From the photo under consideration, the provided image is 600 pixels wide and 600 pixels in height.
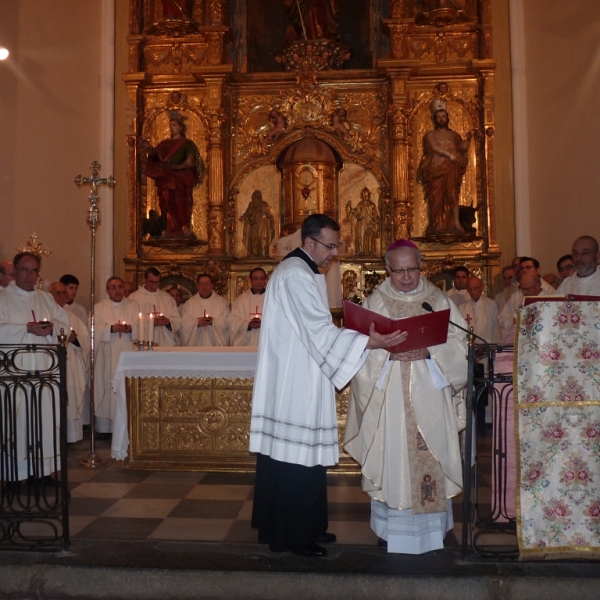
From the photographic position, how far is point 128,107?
12055 mm

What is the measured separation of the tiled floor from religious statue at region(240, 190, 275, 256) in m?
5.45

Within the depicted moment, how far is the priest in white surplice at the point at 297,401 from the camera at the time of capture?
435cm

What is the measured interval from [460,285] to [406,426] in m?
6.28

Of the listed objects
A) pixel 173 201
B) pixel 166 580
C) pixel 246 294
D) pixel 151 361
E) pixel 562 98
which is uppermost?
pixel 562 98

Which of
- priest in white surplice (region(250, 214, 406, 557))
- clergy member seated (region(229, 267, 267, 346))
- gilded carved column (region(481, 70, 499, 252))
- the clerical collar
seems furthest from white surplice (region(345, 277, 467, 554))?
gilded carved column (region(481, 70, 499, 252))

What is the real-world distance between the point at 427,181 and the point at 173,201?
12.7ft

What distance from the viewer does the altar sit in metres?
6.87

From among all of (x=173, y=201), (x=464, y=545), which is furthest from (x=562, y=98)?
(x=464, y=545)

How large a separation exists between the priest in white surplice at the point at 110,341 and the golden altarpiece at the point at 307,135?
2.16 metres

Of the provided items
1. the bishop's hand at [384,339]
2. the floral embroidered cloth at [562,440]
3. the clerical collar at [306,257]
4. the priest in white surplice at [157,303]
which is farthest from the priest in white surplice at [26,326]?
the floral embroidered cloth at [562,440]

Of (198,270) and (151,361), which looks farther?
(198,270)

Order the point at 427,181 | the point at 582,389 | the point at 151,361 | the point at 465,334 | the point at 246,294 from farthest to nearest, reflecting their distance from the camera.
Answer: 1. the point at 427,181
2. the point at 246,294
3. the point at 151,361
4. the point at 465,334
5. the point at 582,389

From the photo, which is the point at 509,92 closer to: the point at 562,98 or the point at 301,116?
the point at 562,98

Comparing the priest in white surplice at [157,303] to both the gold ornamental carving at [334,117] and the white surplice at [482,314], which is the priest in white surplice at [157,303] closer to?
the gold ornamental carving at [334,117]
